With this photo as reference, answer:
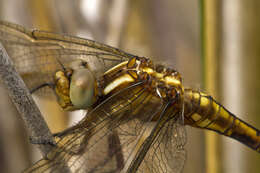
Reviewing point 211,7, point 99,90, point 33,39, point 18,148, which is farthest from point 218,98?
point 18,148

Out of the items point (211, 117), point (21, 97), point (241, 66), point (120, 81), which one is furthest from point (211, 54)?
point (21, 97)

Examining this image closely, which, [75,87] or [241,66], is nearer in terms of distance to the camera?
[75,87]

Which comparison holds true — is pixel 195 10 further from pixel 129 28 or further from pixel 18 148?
pixel 18 148

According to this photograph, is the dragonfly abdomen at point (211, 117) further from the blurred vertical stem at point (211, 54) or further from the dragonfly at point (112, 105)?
the blurred vertical stem at point (211, 54)

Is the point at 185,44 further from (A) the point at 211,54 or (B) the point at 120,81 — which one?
(B) the point at 120,81

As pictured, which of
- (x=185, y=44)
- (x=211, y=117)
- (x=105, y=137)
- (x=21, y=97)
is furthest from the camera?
(x=185, y=44)

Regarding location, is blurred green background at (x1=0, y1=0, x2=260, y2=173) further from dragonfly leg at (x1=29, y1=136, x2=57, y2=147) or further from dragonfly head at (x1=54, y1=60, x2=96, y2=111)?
dragonfly leg at (x1=29, y1=136, x2=57, y2=147)

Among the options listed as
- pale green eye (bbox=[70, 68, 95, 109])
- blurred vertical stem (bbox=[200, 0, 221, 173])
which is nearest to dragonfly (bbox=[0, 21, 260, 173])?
pale green eye (bbox=[70, 68, 95, 109])

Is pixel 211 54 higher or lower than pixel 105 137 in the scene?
higher
